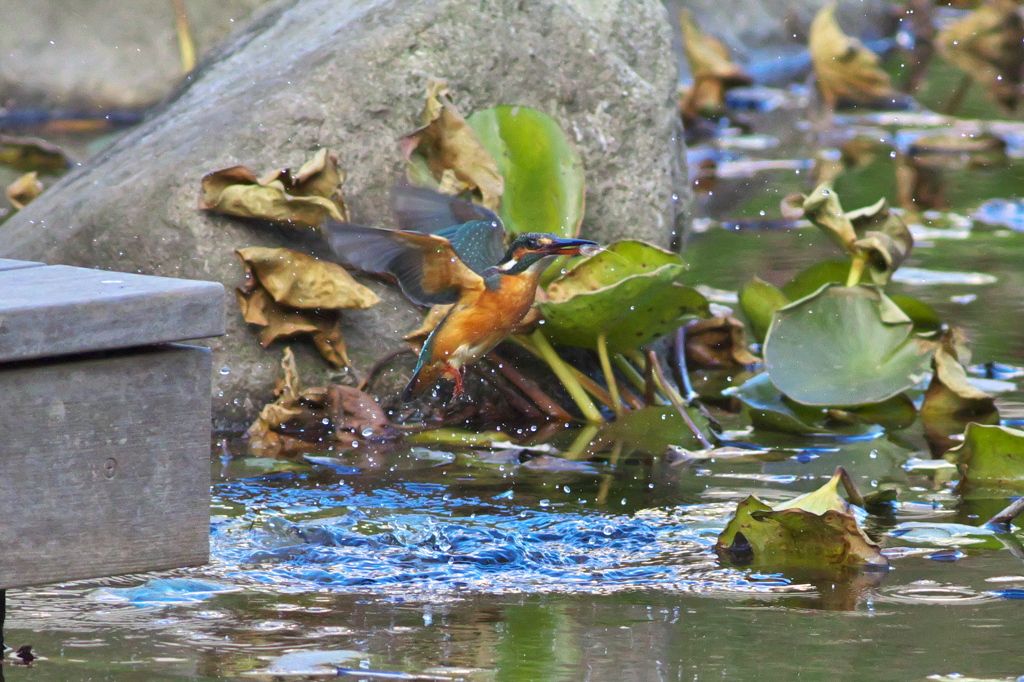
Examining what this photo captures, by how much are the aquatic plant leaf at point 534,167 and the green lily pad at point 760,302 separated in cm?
58

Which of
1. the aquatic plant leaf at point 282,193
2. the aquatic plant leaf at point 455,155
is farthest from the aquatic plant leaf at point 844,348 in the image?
the aquatic plant leaf at point 282,193

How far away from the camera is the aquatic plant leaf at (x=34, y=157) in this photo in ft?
22.2

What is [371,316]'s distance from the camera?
3908mm

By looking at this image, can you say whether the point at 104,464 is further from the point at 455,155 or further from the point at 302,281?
the point at 455,155

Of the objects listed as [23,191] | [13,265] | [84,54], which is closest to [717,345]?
[23,191]

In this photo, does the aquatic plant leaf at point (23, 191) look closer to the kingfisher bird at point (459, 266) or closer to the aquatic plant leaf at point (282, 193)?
the aquatic plant leaf at point (282, 193)

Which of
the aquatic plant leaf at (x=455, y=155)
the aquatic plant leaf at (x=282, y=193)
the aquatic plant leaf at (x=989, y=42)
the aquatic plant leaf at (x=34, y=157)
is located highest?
the aquatic plant leaf at (x=989, y=42)

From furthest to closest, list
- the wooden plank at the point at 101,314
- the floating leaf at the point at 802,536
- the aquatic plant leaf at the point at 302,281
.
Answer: the aquatic plant leaf at the point at 302,281 → the floating leaf at the point at 802,536 → the wooden plank at the point at 101,314

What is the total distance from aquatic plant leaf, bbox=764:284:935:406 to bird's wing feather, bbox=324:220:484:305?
0.99 metres

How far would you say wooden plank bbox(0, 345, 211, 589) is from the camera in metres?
2.00

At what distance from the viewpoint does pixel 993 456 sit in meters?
3.21

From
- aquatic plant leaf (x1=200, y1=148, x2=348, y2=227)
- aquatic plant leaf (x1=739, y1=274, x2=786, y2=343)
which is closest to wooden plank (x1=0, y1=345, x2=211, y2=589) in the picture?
Answer: aquatic plant leaf (x1=200, y1=148, x2=348, y2=227)

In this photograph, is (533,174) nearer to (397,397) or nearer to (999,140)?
(397,397)

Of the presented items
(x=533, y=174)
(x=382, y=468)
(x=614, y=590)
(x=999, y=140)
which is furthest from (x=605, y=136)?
(x=999, y=140)
